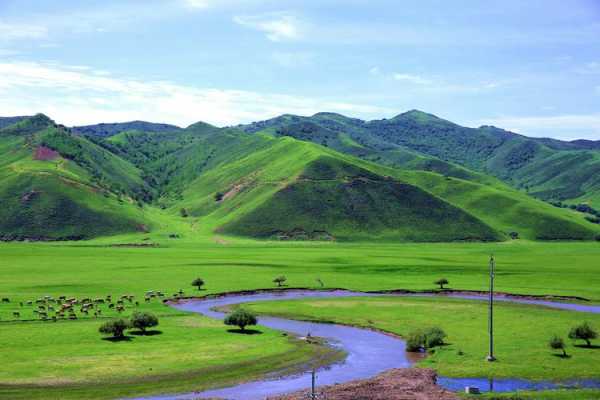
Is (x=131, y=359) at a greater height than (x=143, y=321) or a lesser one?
lesser

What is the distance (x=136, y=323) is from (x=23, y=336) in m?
13.4

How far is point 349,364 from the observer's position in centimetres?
6594

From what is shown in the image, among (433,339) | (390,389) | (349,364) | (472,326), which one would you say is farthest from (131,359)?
(472,326)

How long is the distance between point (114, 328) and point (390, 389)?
36295 millimetres

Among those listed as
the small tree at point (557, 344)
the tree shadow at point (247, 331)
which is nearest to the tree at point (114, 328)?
the tree shadow at point (247, 331)

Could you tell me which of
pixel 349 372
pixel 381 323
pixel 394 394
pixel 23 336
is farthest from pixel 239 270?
pixel 394 394

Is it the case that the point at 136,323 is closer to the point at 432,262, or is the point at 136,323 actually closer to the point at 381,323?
the point at 381,323

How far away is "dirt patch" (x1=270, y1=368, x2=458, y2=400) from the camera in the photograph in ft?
173

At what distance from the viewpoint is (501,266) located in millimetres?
161875

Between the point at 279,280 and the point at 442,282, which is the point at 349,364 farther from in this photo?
the point at 442,282

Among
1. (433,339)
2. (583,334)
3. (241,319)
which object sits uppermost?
(583,334)

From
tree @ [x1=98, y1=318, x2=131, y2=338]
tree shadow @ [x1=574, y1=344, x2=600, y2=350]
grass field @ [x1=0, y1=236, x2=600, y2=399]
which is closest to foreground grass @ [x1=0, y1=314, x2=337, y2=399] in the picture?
grass field @ [x1=0, y1=236, x2=600, y2=399]

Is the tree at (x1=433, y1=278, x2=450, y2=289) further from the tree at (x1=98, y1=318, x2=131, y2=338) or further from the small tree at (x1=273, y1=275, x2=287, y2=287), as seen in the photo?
the tree at (x1=98, y1=318, x2=131, y2=338)

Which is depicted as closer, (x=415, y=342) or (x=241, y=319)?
(x=415, y=342)
